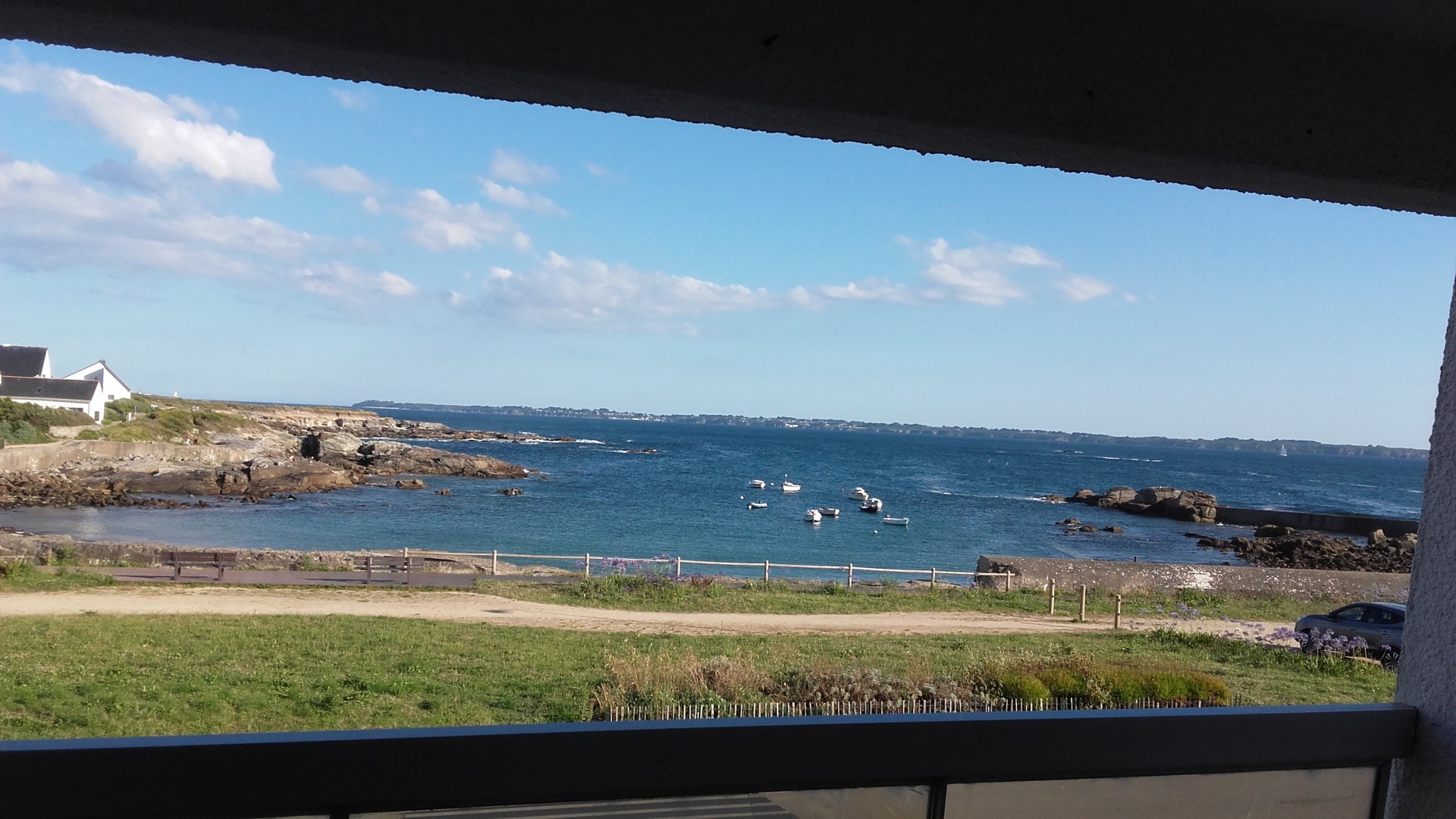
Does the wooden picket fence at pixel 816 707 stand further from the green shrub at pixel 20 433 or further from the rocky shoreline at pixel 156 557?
the green shrub at pixel 20 433

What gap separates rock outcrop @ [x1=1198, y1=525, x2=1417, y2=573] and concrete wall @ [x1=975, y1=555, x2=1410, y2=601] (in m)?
6.94

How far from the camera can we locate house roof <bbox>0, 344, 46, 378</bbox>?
102ft

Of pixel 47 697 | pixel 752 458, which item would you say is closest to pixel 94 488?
pixel 47 697

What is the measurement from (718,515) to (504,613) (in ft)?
69.9

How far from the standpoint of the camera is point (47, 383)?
33.1m

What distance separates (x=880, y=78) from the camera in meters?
0.99

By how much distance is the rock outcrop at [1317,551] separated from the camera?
25219 mm

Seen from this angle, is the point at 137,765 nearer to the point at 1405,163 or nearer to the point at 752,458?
the point at 1405,163

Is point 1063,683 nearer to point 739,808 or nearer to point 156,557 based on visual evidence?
point 739,808

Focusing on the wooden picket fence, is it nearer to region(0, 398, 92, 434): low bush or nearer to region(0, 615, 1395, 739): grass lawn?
region(0, 615, 1395, 739): grass lawn

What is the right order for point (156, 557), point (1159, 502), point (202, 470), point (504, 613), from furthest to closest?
point (1159, 502) → point (202, 470) → point (156, 557) → point (504, 613)

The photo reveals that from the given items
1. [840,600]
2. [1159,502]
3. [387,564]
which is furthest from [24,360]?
[1159,502]

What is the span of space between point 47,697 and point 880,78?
7.23 meters

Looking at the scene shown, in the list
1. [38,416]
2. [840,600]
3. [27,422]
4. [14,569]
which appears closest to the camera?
[14,569]
